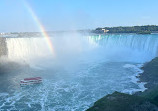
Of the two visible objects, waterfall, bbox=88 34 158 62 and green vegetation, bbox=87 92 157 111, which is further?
waterfall, bbox=88 34 158 62

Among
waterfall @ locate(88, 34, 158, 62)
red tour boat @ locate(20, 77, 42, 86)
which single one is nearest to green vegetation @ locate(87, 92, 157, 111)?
red tour boat @ locate(20, 77, 42, 86)

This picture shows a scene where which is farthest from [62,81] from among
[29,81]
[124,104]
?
[124,104]

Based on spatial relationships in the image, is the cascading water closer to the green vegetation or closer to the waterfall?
the waterfall

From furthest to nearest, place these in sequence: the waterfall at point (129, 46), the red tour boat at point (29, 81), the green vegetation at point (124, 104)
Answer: the waterfall at point (129, 46) < the red tour boat at point (29, 81) < the green vegetation at point (124, 104)

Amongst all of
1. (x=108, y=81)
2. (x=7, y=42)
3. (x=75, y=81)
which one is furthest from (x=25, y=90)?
(x=7, y=42)

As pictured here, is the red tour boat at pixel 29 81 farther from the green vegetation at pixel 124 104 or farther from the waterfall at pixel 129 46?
the waterfall at pixel 129 46

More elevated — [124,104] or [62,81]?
[124,104]

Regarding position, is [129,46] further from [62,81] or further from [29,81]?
[29,81]

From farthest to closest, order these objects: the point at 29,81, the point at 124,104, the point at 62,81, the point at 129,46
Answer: the point at 129,46 → the point at 62,81 → the point at 29,81 → the point at 124,104

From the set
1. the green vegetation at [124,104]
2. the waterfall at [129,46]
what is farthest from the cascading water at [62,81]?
the green vegetation at [124,104]

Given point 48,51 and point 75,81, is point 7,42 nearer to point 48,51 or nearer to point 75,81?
point 48,51

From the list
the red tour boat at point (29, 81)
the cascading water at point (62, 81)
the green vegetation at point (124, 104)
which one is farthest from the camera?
the red tour boat at point (29, 81)
